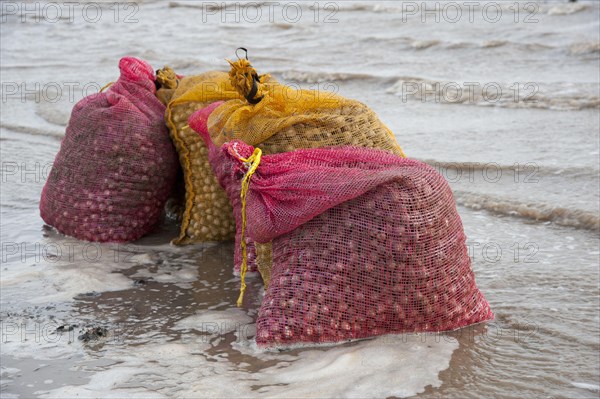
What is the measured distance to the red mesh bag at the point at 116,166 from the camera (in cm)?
401

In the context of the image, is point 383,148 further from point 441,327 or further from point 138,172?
point 138,172

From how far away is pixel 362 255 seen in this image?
2898mm

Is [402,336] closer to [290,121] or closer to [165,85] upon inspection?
[290,121]

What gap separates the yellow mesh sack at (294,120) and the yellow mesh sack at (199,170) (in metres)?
0.55

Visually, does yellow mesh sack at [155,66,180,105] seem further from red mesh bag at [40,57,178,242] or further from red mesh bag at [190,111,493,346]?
red mesh bag at [190,111,493,346]

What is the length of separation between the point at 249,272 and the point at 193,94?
942mm

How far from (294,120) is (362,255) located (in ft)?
2.31

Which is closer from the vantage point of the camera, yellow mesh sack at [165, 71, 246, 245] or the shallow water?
the shallow water

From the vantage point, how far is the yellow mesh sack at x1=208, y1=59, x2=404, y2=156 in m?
3.31

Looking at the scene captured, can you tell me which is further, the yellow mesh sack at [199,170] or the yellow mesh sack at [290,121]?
the yellow mesh sack at [199,170]

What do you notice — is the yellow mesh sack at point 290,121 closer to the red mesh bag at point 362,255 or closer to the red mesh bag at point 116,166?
the red mesh bag at point 362,255

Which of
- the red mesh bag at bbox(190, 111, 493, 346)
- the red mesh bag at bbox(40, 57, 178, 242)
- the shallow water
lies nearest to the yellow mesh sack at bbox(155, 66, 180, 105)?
the red mesh bag at bbox(40, 57, 178, 242)

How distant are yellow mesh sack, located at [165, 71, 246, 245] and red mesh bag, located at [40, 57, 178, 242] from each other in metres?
0.09

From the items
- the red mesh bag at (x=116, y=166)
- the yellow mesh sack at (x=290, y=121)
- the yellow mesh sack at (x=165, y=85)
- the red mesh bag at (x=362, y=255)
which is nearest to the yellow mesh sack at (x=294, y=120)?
the yellow mesh sack at (x=290, y=121)
